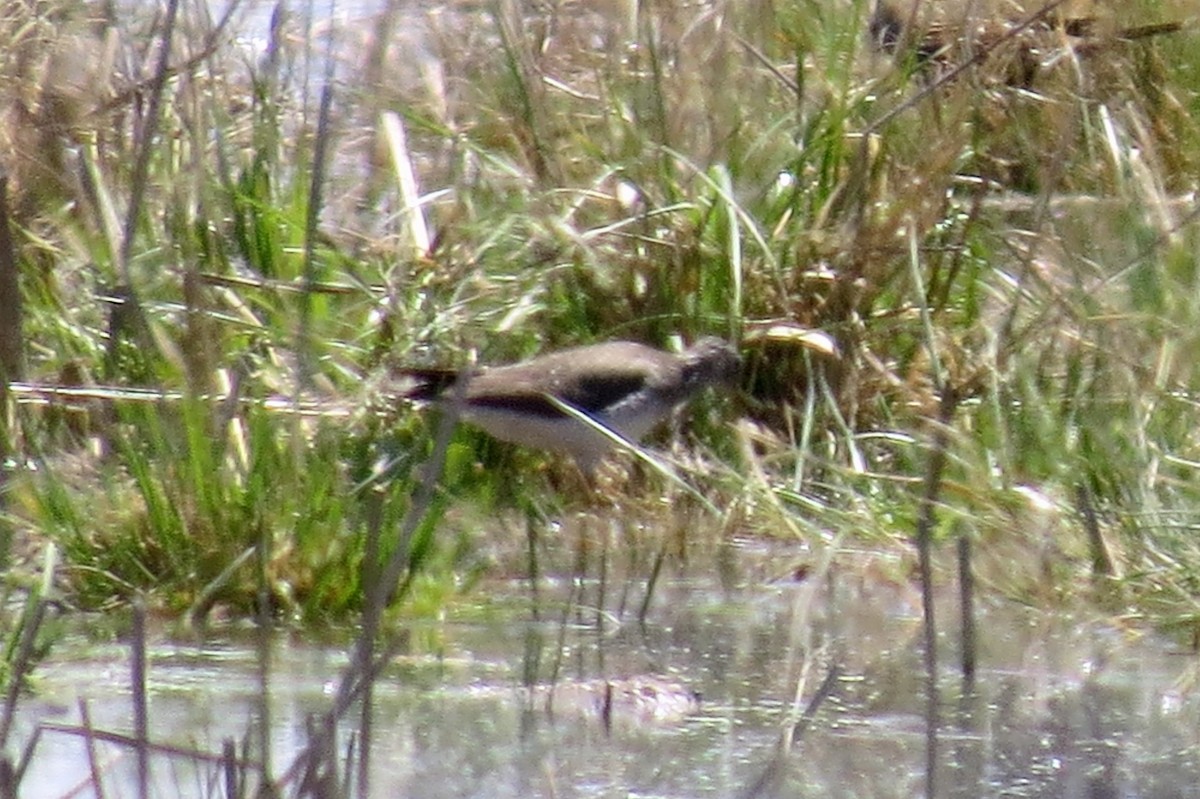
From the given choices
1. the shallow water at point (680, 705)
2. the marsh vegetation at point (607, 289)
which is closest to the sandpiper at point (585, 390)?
the marsh vegetation at point (607, 289)

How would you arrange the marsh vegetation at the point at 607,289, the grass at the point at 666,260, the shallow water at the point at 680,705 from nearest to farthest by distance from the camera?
the shallow water at the point at 680,705
the marsh vegetation at the point at 607,289
the grass at the point at 666,260

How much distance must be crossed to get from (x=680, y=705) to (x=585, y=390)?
185 centimetres

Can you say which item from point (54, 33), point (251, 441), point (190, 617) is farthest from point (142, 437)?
point (54, 33)

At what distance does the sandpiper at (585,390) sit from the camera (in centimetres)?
570

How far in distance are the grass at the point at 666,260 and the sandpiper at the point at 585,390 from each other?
17 centimetres

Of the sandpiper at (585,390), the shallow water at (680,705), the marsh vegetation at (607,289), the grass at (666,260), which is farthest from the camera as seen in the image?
the sandpiper at (585,390)

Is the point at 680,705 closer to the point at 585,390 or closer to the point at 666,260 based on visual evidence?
the point at 585,390

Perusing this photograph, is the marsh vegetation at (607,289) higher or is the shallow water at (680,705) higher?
the marsh vegetation at (607,289)

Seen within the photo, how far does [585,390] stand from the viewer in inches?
235

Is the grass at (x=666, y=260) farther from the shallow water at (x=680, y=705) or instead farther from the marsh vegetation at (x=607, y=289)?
the shallow water at (x=680, y=705)

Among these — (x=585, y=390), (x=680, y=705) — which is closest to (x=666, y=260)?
(x=585, y=390)

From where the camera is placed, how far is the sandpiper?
570 centimetres

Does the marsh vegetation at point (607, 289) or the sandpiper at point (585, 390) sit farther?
the sandpiper at point (585, 390)

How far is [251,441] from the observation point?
5.01 metres
